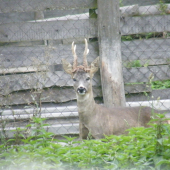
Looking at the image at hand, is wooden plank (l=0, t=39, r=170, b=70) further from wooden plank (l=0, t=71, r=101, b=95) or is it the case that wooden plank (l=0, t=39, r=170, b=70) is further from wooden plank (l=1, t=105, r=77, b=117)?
wooden plank (l=1, t=105, r=77, b=117)

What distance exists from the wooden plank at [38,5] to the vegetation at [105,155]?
3165mm

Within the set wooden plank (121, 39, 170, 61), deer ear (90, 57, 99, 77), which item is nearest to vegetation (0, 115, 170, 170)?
deer ear (90, 57, 99, 77)

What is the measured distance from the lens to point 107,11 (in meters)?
7.02

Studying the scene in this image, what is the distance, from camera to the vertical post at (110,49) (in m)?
7.03

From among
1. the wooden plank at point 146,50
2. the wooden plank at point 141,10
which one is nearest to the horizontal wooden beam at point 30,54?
the wooden plank at point 146,50

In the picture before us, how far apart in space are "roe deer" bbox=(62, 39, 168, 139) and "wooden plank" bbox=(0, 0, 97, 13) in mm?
827

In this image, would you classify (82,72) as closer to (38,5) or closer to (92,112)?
(92,112)

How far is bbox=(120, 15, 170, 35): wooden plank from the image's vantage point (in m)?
7.34

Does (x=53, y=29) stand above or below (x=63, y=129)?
above

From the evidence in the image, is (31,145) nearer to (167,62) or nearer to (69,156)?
(69,156)

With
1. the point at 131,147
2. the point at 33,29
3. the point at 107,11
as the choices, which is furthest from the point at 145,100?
the point at 131,147

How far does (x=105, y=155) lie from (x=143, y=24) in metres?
3.61

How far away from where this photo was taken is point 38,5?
23.3 feet

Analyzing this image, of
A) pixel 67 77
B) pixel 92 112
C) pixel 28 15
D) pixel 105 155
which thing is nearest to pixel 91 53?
pixel 67 77
